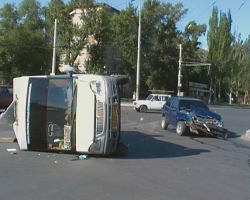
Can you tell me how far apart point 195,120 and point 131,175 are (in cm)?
885

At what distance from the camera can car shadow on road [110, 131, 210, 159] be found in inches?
440

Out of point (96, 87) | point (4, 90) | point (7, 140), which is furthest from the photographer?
point (4, 90)

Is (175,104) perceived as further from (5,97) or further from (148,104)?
(148,104)

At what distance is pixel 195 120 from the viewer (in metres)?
16.6

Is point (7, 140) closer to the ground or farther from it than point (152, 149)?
farther from it

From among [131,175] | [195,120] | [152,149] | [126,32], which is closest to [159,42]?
[126,32]

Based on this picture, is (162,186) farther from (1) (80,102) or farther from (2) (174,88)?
(2) (174,88)

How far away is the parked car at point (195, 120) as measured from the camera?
1659 centimetres

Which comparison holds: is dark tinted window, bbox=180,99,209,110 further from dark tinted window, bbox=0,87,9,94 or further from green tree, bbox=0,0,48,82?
green tree, bbox=0,0,48,82

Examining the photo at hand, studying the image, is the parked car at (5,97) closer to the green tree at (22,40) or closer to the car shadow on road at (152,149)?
the car shadow on road at (152,149)

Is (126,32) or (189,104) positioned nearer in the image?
(189,104)

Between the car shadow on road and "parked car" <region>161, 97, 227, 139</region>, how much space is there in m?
2.26

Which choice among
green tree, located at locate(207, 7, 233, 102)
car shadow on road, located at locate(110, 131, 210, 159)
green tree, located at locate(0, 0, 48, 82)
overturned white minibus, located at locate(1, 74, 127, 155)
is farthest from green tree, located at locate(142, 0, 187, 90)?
overturned white minibus, located at locate(1, 74, 127, 155)

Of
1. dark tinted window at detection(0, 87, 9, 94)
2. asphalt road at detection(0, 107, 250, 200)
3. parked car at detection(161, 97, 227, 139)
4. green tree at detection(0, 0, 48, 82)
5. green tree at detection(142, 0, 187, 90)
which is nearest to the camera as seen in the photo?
asphalt road at detection(0, 107, 250, 200)
